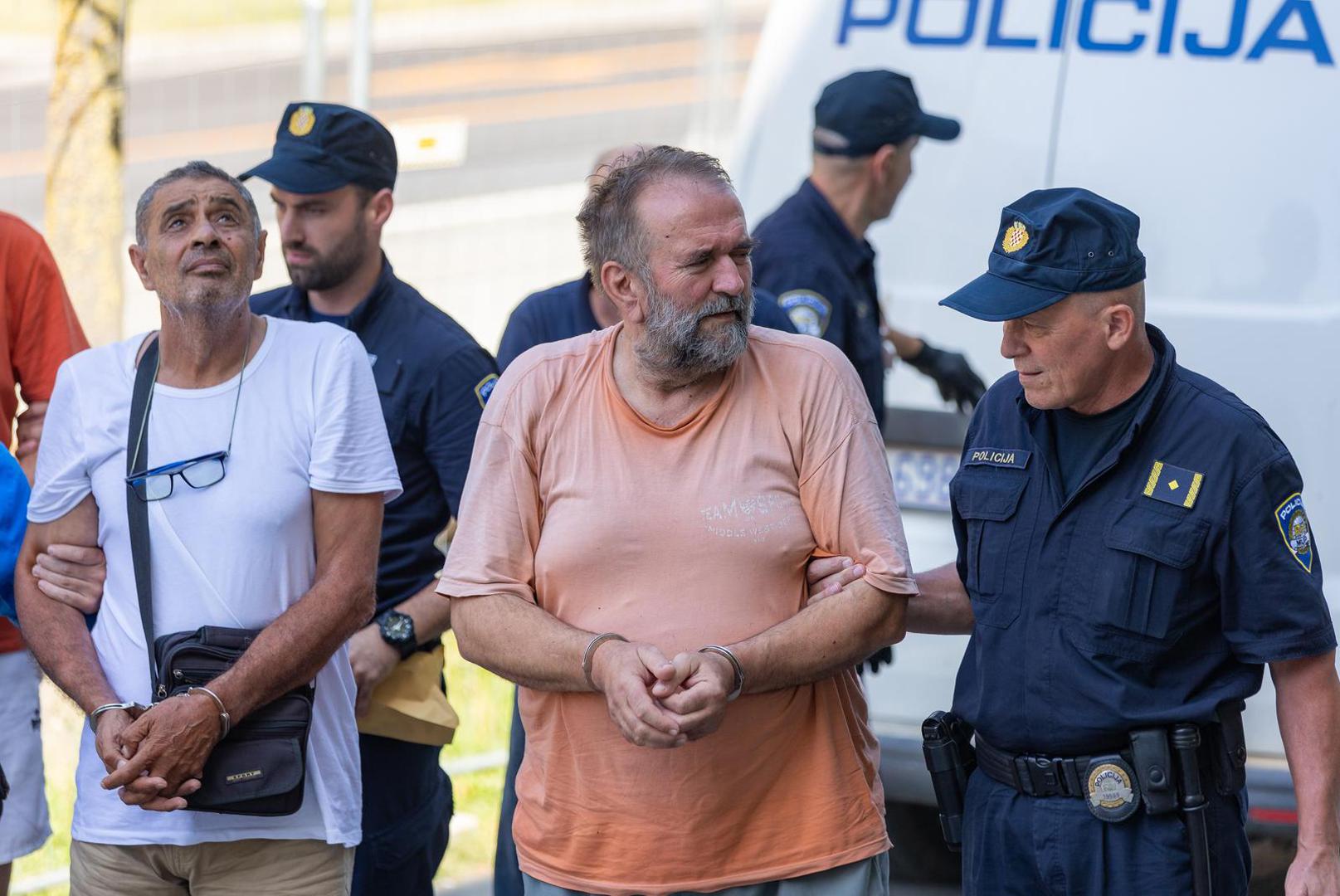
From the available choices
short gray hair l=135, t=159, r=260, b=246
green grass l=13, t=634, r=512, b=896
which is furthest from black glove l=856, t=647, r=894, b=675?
short gray hair l=135, t=159, r=260, b=246

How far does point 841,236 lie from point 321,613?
1982 mm

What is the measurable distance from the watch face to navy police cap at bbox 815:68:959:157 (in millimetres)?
1743

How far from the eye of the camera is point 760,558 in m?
2.74

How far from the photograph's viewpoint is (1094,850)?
2.90 metres

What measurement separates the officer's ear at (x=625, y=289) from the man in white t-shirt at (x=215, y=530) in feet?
2.06

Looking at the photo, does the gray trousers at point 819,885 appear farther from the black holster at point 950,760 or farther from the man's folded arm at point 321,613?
the man's folded arm at point 321,613

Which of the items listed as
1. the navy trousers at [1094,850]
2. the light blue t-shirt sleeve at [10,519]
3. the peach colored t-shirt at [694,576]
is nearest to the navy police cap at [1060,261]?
the peach colored t-shirt at [694,576]

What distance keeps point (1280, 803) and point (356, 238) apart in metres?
2.51

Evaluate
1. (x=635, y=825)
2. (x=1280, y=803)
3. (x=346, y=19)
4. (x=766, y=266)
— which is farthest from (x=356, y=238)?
(x=346, y=19)

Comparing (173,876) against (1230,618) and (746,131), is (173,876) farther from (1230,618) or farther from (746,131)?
(746,131)

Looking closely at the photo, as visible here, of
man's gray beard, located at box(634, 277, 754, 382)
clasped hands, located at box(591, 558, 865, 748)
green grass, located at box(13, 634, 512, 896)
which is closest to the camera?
clasped hands, located at box(591, 558, 865, 748)

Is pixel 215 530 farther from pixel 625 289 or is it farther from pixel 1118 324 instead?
pixel 1118 324

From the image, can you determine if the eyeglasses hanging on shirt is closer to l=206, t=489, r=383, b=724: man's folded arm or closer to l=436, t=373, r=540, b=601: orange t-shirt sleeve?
l=206, t=489, r=383, b=724: man's folded arm

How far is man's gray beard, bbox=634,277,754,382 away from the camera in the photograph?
2.78m
